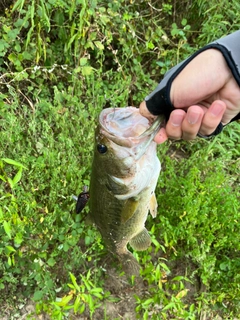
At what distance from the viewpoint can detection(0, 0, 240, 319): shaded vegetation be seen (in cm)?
267

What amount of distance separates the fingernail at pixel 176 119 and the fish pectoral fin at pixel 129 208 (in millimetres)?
494

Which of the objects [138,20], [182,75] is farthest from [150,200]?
[138,20]

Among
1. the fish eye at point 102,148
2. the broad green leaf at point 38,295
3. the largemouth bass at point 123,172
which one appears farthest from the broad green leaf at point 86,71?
the broad green leaf at point 38,295

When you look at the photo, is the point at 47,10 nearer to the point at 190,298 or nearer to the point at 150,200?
the point at 150,200

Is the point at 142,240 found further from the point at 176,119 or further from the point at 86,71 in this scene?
the point at 86,71

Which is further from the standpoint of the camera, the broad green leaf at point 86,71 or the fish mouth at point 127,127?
the broad green leaf at point 86,71

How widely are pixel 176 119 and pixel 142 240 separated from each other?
96 cm

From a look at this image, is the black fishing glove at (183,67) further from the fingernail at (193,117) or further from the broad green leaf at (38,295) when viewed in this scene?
the broad green leaf at (38,295)

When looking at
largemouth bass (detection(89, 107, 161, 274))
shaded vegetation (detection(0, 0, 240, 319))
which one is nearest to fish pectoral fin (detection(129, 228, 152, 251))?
largemouth bass (detection(89, 107, 161, 274))

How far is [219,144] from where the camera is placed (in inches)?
145

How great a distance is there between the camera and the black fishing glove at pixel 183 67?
1.60m

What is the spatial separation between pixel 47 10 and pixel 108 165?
70.5 inches

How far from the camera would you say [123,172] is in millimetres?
1849

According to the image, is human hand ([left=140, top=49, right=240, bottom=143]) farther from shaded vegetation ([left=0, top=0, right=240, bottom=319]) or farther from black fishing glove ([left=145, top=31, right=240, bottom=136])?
shaded vegetation ([left=0, top=0, right=240, bottom=319])
